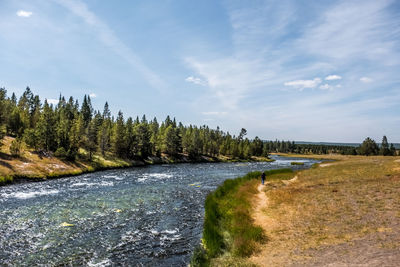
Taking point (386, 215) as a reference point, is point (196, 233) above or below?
below

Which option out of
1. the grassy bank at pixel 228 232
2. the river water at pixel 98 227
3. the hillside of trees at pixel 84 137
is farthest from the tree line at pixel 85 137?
the grassy bank at pixel 228 232

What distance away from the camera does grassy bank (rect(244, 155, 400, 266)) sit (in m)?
14.5

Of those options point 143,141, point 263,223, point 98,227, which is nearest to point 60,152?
point 143,141

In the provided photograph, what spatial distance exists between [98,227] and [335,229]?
22.2 meters

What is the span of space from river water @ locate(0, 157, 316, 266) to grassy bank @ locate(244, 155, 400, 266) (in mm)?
7513

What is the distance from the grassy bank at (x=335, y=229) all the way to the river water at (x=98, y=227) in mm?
7513

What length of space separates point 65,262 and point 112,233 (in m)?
5.87

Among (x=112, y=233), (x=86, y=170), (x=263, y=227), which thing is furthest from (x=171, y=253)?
(x=86, y=170)

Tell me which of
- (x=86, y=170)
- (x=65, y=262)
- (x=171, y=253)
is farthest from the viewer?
(x=86, y=170)

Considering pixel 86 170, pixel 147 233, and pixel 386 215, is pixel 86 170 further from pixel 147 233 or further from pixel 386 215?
pixel 386 215

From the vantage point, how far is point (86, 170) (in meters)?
73.2

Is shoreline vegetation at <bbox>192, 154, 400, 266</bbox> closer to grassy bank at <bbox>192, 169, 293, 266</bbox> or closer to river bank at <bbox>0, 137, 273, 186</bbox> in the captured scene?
grassy bank at <bbox>192, 169, 293, 266</bbox>

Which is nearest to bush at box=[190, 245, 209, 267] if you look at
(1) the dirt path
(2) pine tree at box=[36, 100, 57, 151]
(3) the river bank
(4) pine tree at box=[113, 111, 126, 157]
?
(1) the dirt path

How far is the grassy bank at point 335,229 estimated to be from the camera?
47.5ft
